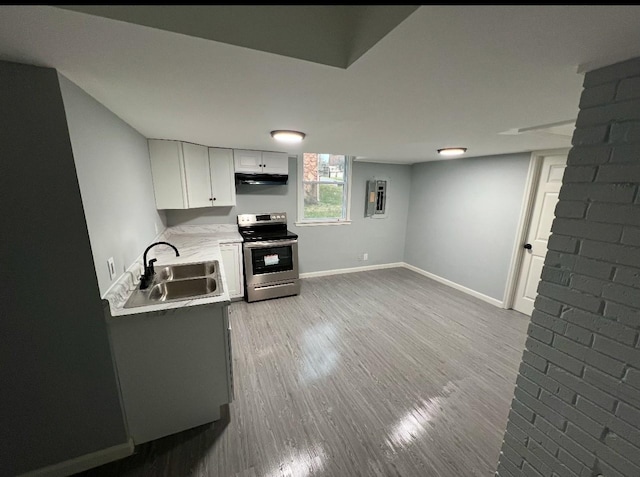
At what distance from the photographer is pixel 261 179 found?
3664 mm

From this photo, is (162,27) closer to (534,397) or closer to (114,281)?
(114,281)

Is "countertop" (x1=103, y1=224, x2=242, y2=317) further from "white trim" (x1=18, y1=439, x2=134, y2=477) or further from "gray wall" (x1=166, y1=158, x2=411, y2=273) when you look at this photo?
"white trim" (x1=18, y1=439, x2=134, y2=477)

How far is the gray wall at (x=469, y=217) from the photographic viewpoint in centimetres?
346

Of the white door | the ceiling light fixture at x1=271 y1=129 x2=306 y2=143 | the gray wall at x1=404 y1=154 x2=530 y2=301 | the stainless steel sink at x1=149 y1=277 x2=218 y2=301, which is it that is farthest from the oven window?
the white door

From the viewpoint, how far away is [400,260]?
542 centimetres

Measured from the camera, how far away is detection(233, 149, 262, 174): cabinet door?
347 cm

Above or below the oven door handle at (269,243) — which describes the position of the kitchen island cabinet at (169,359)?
below

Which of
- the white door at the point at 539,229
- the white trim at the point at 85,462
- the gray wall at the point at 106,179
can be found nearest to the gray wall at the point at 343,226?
the gray wall at the point at 106,179

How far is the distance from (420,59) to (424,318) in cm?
305

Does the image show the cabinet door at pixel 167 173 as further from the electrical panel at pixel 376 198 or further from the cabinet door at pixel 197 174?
the electrical panel at pixel 376 198

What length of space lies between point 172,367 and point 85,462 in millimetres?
667

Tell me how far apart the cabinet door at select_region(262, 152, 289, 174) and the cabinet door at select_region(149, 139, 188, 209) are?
1090 millimetres

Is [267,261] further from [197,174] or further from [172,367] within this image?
[172,367]

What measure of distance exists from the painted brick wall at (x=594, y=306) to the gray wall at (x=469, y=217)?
2747 millimetres
